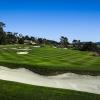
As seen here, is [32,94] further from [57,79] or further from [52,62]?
[52,62]

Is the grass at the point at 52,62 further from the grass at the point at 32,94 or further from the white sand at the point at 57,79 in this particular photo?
the grass at the point at 32,94

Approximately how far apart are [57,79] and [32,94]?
9.46 meters

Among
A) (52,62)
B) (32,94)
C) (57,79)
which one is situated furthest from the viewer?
(52,62)

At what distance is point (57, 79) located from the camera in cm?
2425

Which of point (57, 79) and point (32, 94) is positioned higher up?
point (32, 94)

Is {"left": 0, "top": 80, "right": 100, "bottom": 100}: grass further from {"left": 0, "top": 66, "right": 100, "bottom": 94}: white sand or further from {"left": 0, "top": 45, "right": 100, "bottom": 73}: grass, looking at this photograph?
{"left": 0, "top": 45, "right": 100, "bottom": 73}: grass

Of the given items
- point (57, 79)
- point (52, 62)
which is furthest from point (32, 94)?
point (52, 62)

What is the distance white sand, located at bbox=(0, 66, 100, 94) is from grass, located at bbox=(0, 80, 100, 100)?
198 inches

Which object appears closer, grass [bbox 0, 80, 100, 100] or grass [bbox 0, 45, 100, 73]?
grass [bbox 0, 80, 100, 100]

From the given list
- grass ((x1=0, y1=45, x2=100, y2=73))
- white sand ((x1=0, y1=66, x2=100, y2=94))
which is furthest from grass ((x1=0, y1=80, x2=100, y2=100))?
grass ((x1=0, y1=45, x2=100, y2=73))

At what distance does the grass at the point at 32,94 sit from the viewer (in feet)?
46.6

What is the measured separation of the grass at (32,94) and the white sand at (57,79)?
198 inches

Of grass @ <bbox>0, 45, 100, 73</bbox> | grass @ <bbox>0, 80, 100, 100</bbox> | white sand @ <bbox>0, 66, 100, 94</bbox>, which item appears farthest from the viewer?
grass @ <bbox>0, 45, 100, 73</bbox>

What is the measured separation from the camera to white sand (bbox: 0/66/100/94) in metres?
21.8
